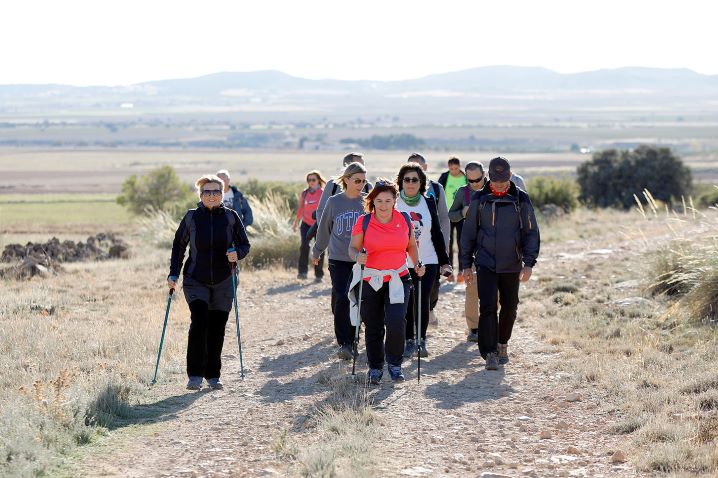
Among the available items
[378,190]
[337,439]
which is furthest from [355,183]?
[337,439]

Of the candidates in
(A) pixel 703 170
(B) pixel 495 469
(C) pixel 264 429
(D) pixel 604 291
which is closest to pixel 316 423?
(C) pixel 264 429

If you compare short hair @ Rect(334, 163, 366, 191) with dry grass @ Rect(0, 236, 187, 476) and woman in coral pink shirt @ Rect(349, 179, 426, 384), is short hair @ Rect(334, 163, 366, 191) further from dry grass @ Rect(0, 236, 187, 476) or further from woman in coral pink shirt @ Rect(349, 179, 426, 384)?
dry grass @ Rect(0, 236, 187, 476)

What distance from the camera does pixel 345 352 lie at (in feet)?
35.4

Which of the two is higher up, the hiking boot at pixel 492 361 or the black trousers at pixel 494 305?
the black trousers at pixel 494 305

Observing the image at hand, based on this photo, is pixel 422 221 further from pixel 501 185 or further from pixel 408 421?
pixel 408 421

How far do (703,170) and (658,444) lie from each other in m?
119

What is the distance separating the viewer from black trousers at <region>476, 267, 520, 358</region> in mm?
10317

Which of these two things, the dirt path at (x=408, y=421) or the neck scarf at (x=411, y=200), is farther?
the neck scarf at (x=411, y=200)

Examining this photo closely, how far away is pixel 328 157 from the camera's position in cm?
17638

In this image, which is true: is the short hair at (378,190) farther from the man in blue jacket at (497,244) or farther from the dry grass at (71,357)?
the dry grass at (71,357)

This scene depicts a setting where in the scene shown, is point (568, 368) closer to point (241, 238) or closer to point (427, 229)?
point (427, 229)

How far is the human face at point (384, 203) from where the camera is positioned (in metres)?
9.39

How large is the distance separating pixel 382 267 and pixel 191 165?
140 meters

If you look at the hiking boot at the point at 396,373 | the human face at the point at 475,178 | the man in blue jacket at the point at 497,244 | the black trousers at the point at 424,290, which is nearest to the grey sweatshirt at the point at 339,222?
the black trousers at the point at 424,290
